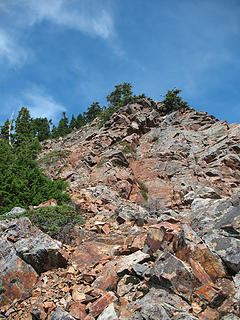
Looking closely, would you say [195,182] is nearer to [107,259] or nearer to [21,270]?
[107,259]

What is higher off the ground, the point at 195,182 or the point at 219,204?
the point at 195,182

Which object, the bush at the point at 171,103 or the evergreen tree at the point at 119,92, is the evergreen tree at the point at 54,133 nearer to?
the evergreen tree at the point at 119,92

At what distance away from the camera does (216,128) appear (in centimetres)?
2741

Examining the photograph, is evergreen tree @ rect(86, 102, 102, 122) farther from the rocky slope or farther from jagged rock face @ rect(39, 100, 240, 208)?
the rocky slope

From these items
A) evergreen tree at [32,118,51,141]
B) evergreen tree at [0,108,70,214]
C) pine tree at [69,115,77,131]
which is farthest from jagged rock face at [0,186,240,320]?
pine tree at [69,115,77,131]

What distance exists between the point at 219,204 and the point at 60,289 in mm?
6205

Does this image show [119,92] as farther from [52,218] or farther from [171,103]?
[52,218]

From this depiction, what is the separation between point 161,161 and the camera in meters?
21.9

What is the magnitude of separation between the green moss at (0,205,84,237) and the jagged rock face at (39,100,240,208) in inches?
198

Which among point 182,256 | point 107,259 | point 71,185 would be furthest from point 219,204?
point 71,185

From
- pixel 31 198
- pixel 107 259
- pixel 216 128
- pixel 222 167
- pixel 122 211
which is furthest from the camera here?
pixel 216 128

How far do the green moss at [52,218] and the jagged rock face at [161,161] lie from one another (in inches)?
198

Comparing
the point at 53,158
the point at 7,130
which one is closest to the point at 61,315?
the point at 53,158

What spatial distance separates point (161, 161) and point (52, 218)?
14.7 m
